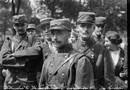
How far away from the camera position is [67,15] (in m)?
7.84

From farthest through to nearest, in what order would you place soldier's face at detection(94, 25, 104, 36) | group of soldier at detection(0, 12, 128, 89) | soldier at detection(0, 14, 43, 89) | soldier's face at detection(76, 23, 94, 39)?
soldier's face at detection(94, 25, 104, 36), soldier at detection(0, 14, 43, 89), soldier's face at detection(76, 23, 94, 39), group of soldier at detection(0, 12, 128, 89)

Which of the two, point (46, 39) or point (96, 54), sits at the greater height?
point (46, 39)

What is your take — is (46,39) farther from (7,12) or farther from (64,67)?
(7,12)

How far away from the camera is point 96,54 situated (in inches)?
157

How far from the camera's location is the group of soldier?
9.76 ft

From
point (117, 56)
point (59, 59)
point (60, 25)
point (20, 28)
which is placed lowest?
point (117, 56)

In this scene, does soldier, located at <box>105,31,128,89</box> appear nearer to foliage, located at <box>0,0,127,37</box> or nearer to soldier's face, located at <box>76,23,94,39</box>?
soldier's face, located at <box>76,23,94,39</box>

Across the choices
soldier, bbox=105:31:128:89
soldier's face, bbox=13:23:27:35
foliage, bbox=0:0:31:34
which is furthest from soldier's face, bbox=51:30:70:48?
foliage, bbox=0:0:31:34

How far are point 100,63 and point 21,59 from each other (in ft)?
4.01

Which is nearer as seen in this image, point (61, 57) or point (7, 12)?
point (61, 57)

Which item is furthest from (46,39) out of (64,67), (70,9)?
(70,9)

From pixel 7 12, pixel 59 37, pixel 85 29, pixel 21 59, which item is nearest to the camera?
pixel 59 37

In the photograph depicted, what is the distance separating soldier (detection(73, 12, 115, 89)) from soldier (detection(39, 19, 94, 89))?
2.10 feet

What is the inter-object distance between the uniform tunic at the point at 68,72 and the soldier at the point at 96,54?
0.76 m
